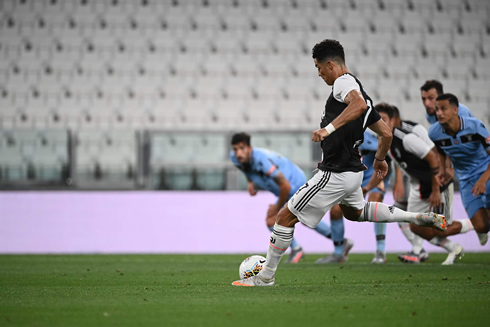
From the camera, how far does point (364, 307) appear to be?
3.85m

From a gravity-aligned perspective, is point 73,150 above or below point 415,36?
below

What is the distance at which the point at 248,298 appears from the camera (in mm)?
4316

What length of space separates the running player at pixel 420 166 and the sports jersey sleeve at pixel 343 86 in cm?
286

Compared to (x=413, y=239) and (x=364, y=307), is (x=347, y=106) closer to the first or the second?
(x=364, y=307)

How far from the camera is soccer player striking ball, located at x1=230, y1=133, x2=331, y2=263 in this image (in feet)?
26.4

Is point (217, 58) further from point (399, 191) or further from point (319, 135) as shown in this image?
point (319, 135)

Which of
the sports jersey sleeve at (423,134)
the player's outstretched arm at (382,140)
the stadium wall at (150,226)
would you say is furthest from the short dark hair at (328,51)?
the stadium wall at (150,226)

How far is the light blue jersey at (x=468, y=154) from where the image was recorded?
688cm

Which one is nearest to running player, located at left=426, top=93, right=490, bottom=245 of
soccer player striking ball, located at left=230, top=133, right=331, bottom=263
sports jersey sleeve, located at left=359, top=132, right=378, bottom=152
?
sports jersey sleeve, located at left=359, top=132, right=378, bottom=152

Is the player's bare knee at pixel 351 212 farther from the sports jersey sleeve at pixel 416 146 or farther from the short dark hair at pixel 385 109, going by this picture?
the short dark hair at pixel 385 109

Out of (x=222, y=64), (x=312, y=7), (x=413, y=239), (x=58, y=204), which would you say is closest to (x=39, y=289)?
(x=413, y=239)

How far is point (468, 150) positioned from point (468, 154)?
82mm

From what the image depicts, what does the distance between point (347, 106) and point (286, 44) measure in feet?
36.7

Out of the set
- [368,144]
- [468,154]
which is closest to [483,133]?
[468,154]
